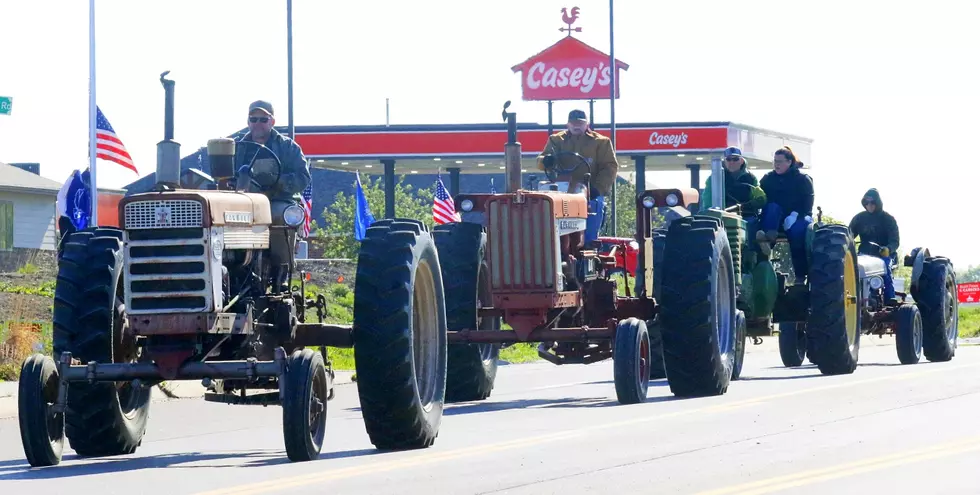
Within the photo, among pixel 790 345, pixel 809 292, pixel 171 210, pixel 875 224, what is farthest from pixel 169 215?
pixel 875 224

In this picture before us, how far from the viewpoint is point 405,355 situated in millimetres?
11703

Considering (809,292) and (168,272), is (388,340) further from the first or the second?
(809,292)

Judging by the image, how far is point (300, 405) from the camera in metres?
10.8

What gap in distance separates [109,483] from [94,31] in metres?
20.0

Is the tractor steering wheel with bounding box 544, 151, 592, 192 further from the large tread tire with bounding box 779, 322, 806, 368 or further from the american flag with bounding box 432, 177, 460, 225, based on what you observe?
the american flag with bounding box 432, 177, 460, 225

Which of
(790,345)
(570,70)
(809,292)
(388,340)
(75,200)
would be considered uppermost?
(570,70)

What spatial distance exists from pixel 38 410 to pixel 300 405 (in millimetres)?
1553

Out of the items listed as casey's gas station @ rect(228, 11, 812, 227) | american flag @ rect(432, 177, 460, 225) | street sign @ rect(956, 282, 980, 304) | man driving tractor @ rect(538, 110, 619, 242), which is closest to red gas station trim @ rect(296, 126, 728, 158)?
casey's gas station @ rect(228, 11, 812, 227)

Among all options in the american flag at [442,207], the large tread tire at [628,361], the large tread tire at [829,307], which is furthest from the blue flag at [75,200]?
the american flag at [442,207]

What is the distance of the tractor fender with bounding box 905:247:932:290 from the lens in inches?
955

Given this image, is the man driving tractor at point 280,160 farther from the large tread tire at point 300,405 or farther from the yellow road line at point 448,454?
the yellow road line at point 448,454

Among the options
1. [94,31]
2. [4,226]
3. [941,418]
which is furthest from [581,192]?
[4,226]

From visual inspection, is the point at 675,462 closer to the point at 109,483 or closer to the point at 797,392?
the point at 109,483

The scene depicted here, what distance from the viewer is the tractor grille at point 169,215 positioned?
11.4 metres
